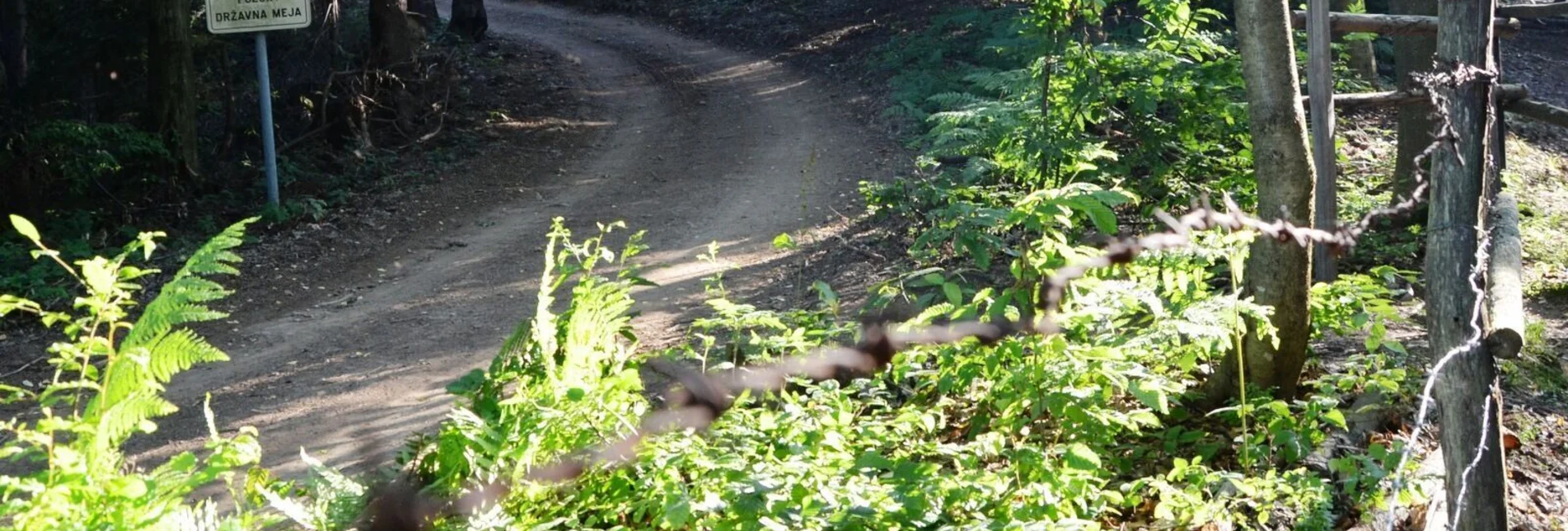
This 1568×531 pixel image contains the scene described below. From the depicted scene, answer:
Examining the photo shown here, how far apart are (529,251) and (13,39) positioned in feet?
29.3

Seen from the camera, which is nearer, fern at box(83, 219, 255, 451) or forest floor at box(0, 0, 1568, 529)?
fern at box(83, 219, 255, 451)

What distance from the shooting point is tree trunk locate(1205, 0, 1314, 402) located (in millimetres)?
4996

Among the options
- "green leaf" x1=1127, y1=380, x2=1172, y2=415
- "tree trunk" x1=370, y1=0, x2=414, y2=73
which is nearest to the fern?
"green leaf" x1=1127, y1=380, x2=1172, y2=415

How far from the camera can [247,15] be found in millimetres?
12258

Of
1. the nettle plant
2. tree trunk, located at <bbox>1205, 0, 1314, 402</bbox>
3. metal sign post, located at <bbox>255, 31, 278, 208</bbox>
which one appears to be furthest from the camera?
metal sign post, located at <bbox>255, 31, 278, 208</bbox>

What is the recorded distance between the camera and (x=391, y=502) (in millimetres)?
3711

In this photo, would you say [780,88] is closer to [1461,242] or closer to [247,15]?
[247,15]

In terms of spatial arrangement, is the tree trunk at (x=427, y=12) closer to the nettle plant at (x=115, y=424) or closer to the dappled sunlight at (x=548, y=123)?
the dappled sunlight at (x=548, y=123)

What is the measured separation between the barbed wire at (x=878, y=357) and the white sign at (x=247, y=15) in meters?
8.13

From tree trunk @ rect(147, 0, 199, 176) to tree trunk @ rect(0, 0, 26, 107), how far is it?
370 cm

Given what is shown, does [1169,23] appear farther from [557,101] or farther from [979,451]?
[557,101]

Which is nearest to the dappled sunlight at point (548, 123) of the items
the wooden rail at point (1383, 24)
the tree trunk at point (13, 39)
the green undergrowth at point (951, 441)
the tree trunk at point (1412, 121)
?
the tree trunk at point (13, 39)

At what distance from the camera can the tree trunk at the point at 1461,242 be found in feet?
10.9

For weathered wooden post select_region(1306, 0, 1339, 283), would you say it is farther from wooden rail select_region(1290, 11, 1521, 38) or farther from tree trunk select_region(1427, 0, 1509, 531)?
tree trunk select_region(1427, 0, 1509, 531)
